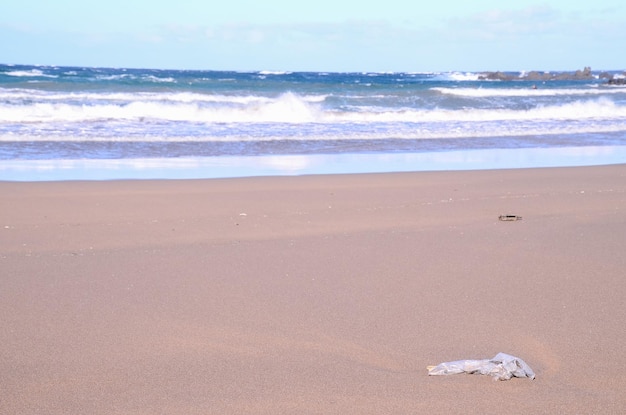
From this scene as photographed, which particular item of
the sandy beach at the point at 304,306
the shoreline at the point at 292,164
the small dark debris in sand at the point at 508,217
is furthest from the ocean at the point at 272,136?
the small dark debris in sand at the point at 508,217

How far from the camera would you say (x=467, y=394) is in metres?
3.08

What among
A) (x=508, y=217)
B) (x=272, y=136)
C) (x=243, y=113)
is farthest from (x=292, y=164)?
(x=243, y=113)

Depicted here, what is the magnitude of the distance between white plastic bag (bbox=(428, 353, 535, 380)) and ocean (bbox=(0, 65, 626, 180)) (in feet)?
22.9

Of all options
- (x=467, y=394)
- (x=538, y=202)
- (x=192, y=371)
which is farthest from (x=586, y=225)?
Answer: (x=192, y=371)

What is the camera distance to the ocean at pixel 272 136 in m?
11.3

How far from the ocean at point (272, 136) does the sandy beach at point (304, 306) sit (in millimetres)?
3709

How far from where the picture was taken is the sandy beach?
10.2ft

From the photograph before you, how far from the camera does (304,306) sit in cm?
419

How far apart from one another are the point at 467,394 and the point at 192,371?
1.15 metres

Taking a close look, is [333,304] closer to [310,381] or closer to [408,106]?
[310,381]

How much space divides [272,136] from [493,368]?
517 inches

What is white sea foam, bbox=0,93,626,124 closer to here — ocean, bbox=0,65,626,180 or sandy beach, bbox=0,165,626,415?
ocean, bbox=0,65,626,180

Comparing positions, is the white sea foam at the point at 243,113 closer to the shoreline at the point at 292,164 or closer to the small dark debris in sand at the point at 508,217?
the shoreline at the point at 292,164

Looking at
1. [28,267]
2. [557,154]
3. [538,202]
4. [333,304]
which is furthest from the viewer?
[557,154]
